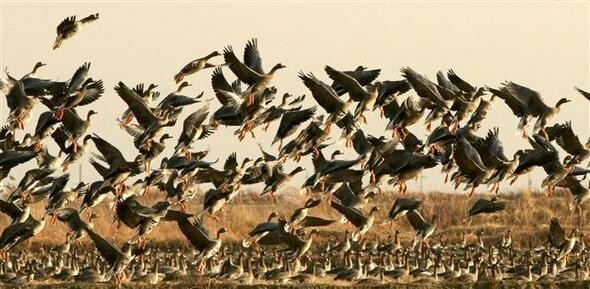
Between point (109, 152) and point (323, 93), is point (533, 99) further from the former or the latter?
point (109, 152)

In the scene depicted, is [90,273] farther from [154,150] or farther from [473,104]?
[473,104]

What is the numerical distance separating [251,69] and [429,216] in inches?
718

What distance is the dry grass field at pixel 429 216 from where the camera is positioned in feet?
131

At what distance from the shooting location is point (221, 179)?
29.6 m

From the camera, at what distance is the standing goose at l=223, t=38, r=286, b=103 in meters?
26.5

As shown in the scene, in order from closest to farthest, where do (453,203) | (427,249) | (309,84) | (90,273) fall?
1. (309,84)
2. (90,273)
3. (427,249)
4. (453,203)

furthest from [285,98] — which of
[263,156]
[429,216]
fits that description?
[429,216]

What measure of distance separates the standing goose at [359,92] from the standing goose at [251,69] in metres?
1.48

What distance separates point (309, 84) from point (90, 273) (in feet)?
21.8

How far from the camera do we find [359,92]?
2645 cm

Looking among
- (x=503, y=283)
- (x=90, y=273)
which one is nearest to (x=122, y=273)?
(x=90, y=273)

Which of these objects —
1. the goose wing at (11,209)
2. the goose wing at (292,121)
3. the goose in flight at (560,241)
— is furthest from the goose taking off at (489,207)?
the goose wing at (11,209)

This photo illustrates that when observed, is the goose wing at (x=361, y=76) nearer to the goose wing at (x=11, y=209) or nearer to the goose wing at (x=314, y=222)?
the goose wing at (x=314, y=222)

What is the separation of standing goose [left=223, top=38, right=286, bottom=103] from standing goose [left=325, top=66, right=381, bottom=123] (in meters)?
1.48
